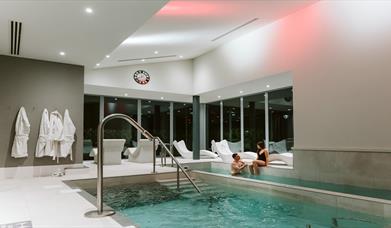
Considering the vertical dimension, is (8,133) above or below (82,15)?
below

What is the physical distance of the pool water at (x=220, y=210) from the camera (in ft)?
11.8

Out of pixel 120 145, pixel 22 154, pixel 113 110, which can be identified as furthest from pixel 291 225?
pixel 113 110

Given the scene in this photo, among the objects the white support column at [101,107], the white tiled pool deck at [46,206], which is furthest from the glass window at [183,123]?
the white tiled pool deck at [46,206]

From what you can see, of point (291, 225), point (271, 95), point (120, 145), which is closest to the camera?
point (291, 225)

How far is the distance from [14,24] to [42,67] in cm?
234

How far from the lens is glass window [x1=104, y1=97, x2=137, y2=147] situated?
481 inches

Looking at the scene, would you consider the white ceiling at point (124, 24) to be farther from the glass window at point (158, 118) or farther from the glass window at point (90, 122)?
the glass window at point (158, 118)

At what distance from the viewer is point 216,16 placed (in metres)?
6.73

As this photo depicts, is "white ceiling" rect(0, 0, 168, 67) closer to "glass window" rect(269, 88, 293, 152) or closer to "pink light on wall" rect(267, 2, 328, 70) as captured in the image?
"pink light on wall" rect(267, 2, 328, 70)

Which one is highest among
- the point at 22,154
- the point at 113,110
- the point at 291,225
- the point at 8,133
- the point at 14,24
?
the point at 14,24

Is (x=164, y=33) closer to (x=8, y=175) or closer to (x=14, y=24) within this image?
(x=14, y=24)

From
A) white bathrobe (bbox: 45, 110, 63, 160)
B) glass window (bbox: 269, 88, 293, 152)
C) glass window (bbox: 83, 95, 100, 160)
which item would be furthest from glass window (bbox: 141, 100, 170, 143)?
white bathrobe (bbox: 45, 110, 63, 160)

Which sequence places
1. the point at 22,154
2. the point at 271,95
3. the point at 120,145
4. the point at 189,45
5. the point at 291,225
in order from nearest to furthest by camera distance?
the point at 291,225 < the point at 22,154 < the point at 189,45 < the point at 120,145 < the point at 271,95

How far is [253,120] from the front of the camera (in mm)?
12102
